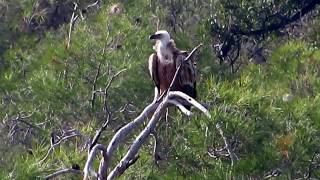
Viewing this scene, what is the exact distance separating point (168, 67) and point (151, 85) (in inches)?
46.5

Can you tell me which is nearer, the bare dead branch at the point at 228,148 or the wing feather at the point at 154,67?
the bare dead branch at the point at 228,148

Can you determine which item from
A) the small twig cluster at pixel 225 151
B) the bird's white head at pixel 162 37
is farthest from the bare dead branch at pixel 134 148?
the bird's white head at pixel 162 37

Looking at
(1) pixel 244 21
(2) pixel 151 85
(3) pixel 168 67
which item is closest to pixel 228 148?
(3) pixel 168 67

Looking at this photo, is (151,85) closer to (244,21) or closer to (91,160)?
(244,21)

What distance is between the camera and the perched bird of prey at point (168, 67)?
267 inches

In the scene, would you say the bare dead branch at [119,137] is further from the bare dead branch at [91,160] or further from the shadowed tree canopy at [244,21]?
the shadowed tree canopy at [244,21]

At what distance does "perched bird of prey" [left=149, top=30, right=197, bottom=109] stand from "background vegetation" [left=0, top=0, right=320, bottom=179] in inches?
6.7

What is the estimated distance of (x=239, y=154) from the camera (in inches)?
178

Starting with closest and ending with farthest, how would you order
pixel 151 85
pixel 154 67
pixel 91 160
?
pixel 91 160, pixel 154 67, pixel 151 85

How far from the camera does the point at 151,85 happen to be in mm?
8117

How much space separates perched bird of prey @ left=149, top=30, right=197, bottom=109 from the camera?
679 centimetres

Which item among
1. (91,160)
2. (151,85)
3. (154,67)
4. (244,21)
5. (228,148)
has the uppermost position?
(228,148)

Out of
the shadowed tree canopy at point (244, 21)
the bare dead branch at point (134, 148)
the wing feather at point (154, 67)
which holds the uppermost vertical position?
the bare dead branch at point (134, 148)

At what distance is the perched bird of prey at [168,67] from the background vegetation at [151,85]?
17 centimetres
